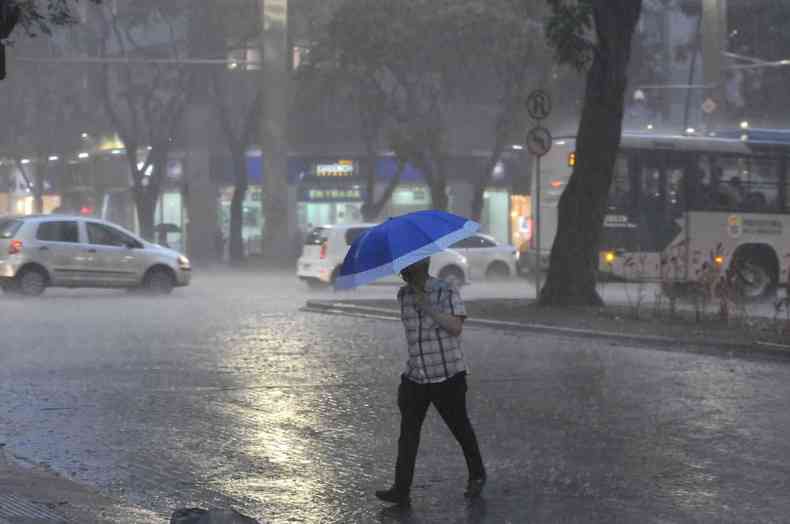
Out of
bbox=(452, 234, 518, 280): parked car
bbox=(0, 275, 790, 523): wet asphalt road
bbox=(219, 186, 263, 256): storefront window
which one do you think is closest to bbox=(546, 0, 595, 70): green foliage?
bbox=(0, 275, 790, 523): wet asphalt road

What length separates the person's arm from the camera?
309 inches

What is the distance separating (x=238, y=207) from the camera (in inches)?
2008

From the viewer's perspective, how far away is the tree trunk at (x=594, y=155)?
2191cm

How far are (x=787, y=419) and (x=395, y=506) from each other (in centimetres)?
462

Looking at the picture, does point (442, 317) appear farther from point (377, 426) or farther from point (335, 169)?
point (335, 169)

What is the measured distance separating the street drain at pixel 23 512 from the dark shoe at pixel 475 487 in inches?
96.4

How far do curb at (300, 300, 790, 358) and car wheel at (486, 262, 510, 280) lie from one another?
1301 cm

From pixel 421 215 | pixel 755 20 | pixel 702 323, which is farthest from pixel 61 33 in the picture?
pixel 421 215

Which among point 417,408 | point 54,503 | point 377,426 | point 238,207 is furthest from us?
point 238,207

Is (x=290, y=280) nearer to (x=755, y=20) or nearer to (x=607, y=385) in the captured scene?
(x=755, y=20)

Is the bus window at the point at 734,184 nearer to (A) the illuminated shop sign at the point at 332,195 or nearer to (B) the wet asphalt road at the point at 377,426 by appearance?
(B) the wet asphalt road at the point at 377,426

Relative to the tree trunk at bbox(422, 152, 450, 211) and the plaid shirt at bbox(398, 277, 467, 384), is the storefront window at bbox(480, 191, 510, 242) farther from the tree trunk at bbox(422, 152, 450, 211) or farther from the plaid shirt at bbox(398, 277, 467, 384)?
the plaid shirt at bbox(398, 277, 467, 384)

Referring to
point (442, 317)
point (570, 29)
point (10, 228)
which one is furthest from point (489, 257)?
point (442, 317)

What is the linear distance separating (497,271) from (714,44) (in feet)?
32.8
